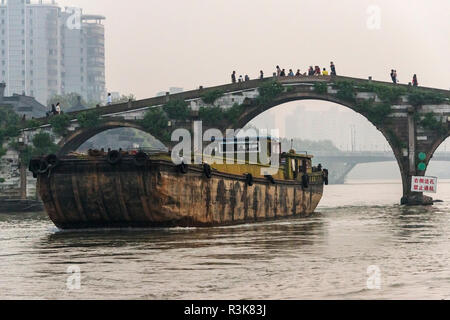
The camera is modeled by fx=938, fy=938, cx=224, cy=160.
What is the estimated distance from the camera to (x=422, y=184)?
67.5 meters

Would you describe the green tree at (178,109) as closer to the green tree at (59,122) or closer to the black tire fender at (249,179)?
the green tree at (59,122)

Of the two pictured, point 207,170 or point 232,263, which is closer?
point 232,263

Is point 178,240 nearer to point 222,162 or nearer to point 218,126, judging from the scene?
point 222,162

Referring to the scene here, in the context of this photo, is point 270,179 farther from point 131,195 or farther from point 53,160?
point 53,160

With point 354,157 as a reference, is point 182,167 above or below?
below

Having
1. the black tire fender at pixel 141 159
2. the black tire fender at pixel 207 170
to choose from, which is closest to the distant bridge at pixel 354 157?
the black tire fender at pixel 207 170

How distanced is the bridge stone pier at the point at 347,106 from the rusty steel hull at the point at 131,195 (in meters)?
28.9

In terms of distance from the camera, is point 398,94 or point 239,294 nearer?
point 239,294

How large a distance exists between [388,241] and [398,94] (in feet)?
117

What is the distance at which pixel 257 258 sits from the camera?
28500 mm

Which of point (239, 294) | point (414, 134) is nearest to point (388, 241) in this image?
point (239, 294)

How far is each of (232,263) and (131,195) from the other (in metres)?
11.7

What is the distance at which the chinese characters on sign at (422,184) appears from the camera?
67200mm

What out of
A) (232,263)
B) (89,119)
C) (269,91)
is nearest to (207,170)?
(232,263)
